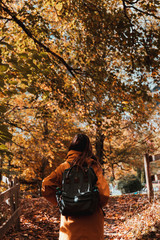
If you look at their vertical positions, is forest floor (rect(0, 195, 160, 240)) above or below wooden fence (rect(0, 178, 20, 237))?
below

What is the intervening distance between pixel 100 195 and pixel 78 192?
227mm

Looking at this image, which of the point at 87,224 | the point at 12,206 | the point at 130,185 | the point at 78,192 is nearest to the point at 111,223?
the point at 12,206

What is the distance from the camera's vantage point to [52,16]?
27.6 feet

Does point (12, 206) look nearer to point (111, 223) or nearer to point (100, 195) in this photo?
point (111, 223)

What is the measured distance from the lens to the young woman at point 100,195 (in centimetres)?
204

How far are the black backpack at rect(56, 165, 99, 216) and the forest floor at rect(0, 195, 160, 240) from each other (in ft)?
8.76

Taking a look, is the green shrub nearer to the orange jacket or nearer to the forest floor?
the forest floor

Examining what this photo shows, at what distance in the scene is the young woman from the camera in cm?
204

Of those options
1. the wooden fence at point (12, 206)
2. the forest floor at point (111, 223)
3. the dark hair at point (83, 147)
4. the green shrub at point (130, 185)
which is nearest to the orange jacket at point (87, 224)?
the dark hair at point (83, 147)

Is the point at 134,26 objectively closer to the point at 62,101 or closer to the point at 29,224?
the point at 62,101

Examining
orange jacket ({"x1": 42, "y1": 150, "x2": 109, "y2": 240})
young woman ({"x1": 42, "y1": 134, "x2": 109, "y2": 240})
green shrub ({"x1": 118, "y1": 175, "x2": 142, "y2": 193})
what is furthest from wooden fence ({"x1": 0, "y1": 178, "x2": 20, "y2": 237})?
green shrub ({"x1": 118, "y1": 175, "x2": 142, "y2": 193})

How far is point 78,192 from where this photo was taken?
209 centimetres

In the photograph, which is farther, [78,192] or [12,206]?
[12,206]

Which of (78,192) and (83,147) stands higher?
(83,147)
